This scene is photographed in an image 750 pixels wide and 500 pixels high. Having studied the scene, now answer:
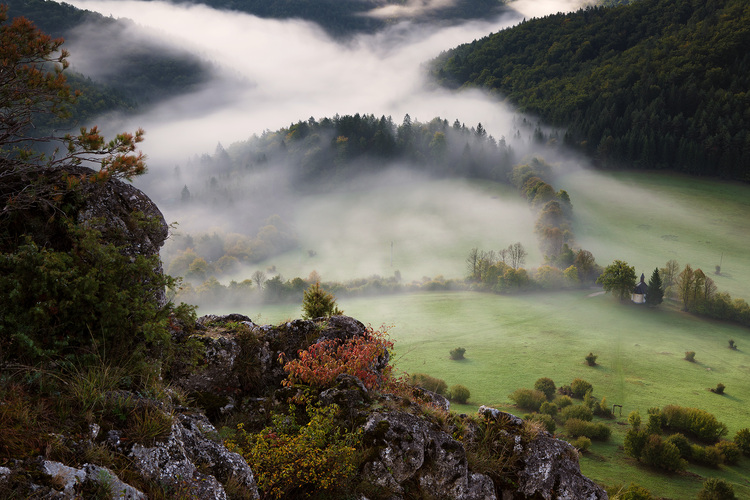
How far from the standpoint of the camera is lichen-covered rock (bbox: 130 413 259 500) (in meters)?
5.21

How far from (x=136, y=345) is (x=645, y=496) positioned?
3370cm

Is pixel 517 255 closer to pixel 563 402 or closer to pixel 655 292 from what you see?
pixel 655 292

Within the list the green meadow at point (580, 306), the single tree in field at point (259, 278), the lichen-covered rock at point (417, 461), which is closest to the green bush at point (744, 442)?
the green meadow at point (580, 306)

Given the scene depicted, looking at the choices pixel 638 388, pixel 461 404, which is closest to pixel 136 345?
pixel 461 404

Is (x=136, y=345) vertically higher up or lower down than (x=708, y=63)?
lower down

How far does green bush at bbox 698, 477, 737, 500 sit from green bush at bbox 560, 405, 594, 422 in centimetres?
1605

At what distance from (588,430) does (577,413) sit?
160 inches

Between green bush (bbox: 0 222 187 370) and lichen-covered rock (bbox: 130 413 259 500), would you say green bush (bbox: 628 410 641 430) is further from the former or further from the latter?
green bush (bbox: 0 222 187 370)

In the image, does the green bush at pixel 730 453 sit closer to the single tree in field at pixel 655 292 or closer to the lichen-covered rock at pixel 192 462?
the single tree in field at pixel 655 292

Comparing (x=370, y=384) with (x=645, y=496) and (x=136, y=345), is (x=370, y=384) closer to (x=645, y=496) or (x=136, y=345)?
(x=136, y=345)

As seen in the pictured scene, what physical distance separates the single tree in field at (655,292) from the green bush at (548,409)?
49.0 metres

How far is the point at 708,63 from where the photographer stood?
169 meters

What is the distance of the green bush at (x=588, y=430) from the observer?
49.2m

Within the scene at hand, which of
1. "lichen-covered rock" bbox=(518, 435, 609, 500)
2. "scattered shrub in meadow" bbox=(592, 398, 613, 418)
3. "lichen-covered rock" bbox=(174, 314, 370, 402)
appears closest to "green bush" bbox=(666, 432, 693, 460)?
"scattered shrub in meadow" bbox=(592, 398, 613, 418)
